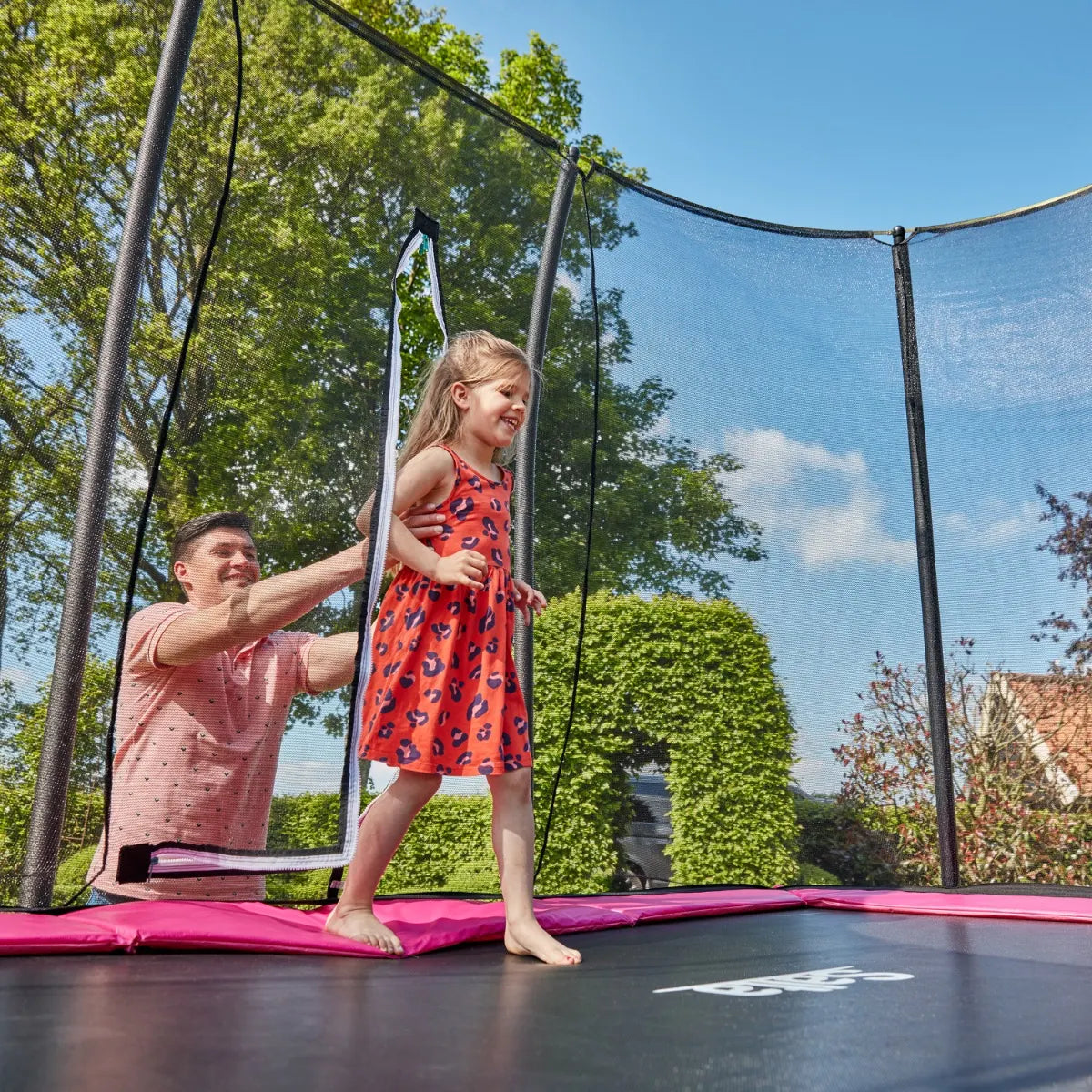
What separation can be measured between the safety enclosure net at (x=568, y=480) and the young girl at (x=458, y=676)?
0.06 m

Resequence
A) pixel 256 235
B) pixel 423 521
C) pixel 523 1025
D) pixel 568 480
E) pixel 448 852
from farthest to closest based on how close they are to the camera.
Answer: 1. pixel 568 480
2. pixel 448 852
3. pixel 256 235
4. pixel 423 521
5. pixel 523 1025

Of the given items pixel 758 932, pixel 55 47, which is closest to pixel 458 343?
pixel 55 47

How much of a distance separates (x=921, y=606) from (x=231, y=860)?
195cm

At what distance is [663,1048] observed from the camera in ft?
2.81

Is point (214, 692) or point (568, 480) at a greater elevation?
point (568, 480)

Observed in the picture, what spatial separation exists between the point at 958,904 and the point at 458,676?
4.33 feet

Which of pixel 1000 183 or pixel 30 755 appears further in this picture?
pixel 1000 183

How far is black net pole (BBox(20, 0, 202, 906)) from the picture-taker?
152cm

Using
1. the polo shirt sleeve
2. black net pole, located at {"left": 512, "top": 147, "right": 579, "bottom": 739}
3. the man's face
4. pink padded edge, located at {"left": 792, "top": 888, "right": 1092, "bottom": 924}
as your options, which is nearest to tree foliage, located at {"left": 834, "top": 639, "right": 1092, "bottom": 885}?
pink padded edge, located at {"left": 792, "top": 888, "right": 1092, "bottom": 924}

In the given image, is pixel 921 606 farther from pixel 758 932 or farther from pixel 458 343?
pixel 458 343

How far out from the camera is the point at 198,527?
1698mm

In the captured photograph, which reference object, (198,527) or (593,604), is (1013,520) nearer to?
(593,604)

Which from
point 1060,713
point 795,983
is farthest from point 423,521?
point 1060,713

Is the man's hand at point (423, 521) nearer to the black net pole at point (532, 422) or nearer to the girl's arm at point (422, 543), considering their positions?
the girl's arm at point (422, 543)
